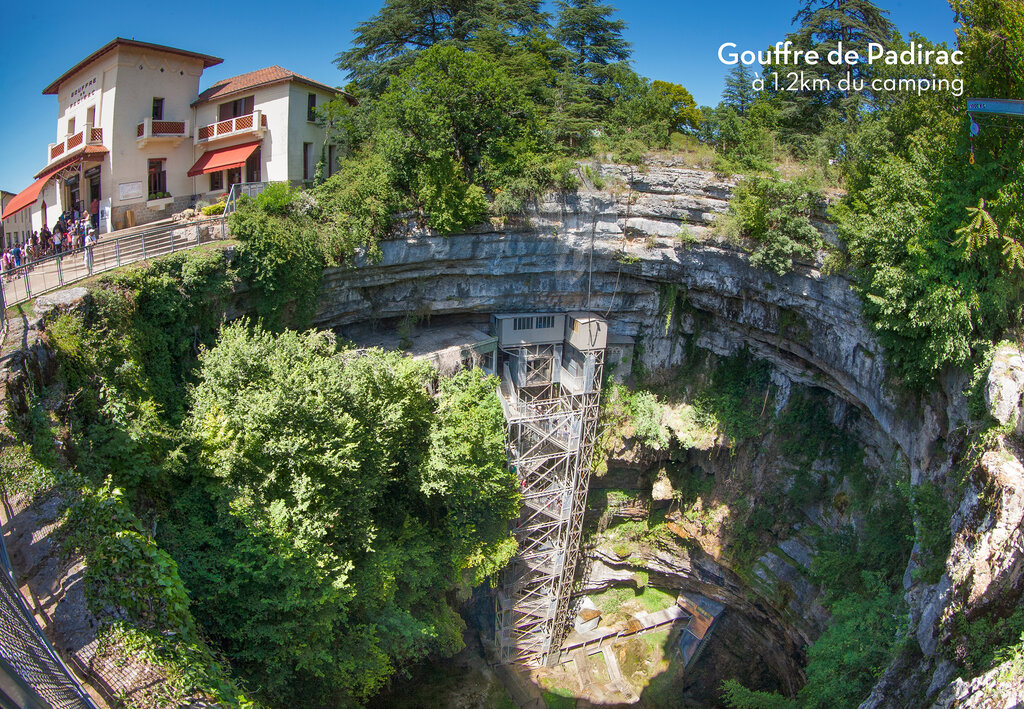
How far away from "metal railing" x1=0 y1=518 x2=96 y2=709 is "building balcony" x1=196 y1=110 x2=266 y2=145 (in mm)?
18901

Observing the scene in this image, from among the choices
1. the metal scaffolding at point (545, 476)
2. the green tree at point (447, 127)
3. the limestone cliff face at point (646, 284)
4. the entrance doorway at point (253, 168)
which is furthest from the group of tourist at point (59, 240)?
the metal scaffolding at point (545, 476)

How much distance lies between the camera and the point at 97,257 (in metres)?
17.7

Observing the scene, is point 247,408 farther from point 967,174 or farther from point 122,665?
point 967,174

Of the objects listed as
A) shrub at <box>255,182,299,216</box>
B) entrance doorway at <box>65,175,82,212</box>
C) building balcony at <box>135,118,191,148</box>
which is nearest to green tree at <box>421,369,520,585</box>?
shrub at <box>255,182,299,216</box>

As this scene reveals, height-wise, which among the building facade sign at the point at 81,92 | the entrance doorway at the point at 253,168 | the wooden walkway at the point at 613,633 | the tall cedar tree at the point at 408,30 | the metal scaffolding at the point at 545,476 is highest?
the tall cedar tree at the point at 408,30

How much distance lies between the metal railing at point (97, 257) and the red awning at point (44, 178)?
177 inches

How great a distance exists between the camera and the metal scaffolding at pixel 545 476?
22703 mm

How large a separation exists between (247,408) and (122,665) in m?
6.20

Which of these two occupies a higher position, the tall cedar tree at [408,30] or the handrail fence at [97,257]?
the tall cedar tree at [408,30]

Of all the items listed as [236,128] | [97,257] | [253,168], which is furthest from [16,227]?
[97,257]

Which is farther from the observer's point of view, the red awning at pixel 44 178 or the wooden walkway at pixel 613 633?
the wooden walkway at pixel 613 633

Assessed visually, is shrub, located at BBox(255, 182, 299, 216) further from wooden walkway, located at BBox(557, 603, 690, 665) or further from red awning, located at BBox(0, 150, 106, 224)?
wooden walkway, located at BBox(557, 603, 690, 665)

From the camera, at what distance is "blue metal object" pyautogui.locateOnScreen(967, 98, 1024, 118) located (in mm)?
13648

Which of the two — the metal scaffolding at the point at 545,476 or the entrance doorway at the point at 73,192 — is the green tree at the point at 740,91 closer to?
the metal scaffolding at the point at 545,476
